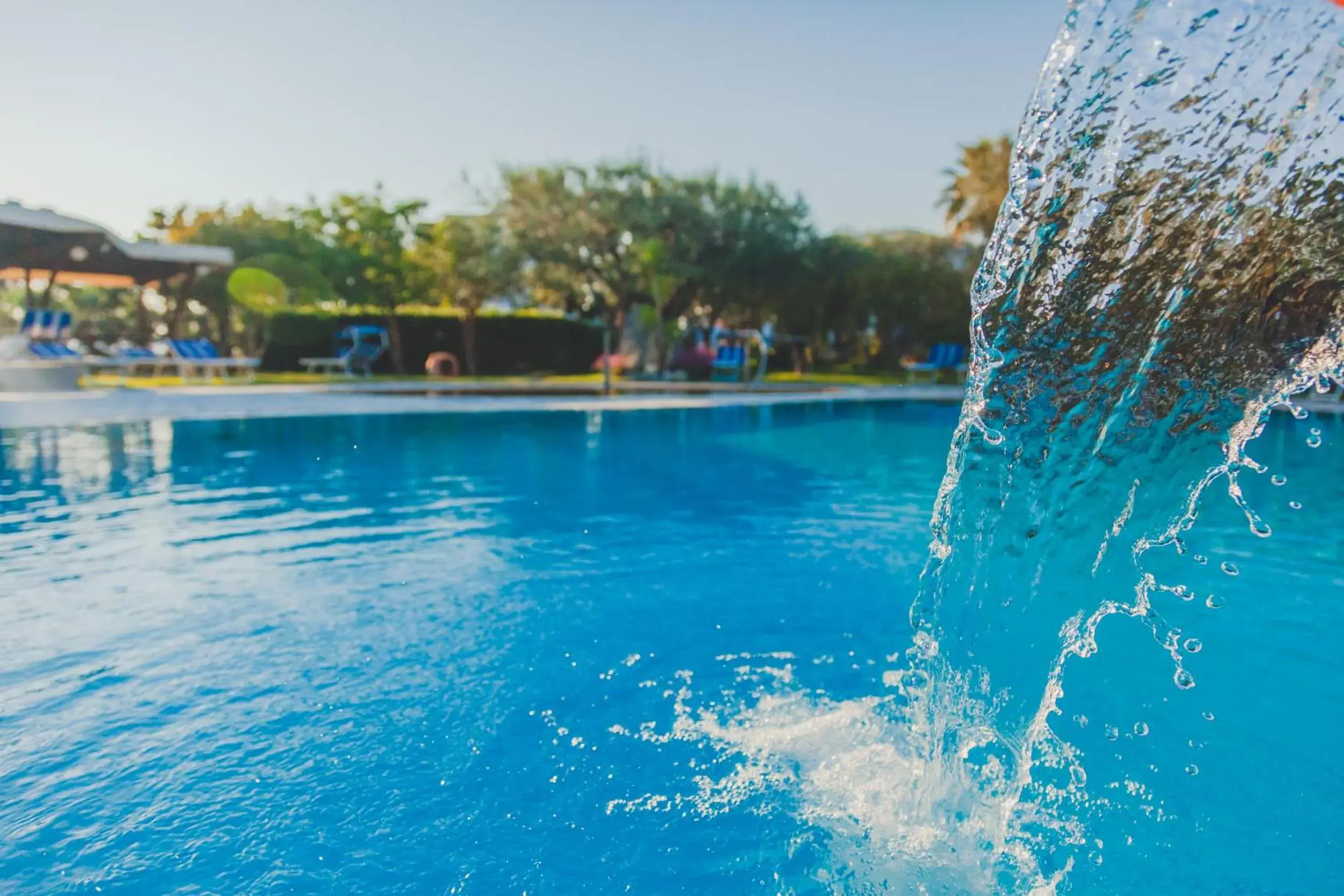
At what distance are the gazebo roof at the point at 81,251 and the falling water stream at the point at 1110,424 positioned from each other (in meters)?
17.9

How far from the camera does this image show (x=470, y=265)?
23.3 meters

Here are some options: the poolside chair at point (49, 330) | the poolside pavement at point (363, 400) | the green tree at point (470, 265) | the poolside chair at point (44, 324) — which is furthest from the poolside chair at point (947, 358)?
the poolside chair at point (44, 324)

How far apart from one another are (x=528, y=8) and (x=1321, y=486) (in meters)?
13.2

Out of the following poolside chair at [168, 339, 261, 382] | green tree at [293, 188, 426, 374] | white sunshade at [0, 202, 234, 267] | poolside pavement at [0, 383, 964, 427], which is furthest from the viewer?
green tree at [293, 188, 426, 374]

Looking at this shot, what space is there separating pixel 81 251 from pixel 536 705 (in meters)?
19.9

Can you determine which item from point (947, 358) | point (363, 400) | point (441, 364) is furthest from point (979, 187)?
point (363, 400)

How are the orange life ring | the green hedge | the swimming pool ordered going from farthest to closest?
the green hedge, the orange life ring, the swimming pool

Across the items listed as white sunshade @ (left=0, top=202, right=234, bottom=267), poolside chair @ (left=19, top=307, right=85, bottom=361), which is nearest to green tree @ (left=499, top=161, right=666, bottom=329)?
white sunshade @ (left=0, top=202, right=234, bottom=267)

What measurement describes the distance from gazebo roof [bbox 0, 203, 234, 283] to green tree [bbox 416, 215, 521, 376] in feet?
20.7

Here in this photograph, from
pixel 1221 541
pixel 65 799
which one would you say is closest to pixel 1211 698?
pixel 1221 541

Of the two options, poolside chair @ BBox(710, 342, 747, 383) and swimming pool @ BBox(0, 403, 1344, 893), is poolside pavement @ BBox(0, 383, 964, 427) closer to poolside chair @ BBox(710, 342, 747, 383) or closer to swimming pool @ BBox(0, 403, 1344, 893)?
poolside chair @ BBox(710, 342, 747, 383)

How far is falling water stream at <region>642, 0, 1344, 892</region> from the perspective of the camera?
2445 mm

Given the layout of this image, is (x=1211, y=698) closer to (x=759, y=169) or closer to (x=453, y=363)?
(x=453, y=363)

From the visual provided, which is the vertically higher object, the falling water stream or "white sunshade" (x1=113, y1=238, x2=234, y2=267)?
"white sunshade" (x1=113, y1=238, x2=234, y2=267)
